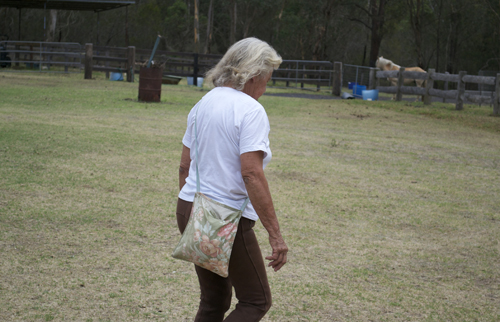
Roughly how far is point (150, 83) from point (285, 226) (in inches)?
429

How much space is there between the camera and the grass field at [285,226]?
3.67 meters

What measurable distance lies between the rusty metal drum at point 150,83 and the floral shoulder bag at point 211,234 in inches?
523

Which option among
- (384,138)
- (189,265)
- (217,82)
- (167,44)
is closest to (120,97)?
(384,138)

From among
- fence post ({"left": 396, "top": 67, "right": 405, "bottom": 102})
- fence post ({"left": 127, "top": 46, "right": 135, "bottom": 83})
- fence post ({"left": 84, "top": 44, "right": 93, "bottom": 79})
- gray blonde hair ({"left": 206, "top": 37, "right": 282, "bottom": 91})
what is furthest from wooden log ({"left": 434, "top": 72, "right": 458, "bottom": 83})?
gray blonde hair ({"left": 206, "top": 37, "right": 282, "bottom": 91})

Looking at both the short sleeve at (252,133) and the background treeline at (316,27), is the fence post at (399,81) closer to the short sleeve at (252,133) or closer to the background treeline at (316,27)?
the background treeline at (316,27)

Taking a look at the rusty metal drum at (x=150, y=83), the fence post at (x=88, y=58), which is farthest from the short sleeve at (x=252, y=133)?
the fence post at (x=88, y=58)

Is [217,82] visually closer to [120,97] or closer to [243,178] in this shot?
[243,178]

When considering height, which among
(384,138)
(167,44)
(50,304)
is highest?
(167,44)

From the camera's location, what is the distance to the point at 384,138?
1177cm

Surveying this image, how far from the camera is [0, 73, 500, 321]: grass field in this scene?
3672 millimetres

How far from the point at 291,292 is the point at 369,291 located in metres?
0.60

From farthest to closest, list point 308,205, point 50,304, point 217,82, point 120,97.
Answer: point 120,97 → point 308,205 → point 50,304 → point 217,82

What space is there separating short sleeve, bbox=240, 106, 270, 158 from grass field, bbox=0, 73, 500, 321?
5.05ft

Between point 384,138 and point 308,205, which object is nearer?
point 308,205
